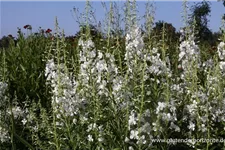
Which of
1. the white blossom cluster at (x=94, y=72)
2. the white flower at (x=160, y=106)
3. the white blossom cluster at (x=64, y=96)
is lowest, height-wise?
the white flower at (x=160, y=106)

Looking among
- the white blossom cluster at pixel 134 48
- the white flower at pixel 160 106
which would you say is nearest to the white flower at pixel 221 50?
the white blossom cluster at pixel 134 48

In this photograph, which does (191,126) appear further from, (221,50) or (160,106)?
(221,50)

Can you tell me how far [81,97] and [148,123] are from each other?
2.58 feet

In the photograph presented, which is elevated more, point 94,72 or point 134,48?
point 134,48

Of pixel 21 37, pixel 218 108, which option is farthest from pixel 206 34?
pixel 218 108

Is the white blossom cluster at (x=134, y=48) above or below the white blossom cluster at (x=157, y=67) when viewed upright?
above

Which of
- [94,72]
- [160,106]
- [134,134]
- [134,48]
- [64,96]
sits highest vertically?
[134,48]

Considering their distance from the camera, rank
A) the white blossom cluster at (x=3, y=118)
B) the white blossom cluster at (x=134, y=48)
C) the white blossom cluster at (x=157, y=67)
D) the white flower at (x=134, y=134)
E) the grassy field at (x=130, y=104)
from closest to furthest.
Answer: the white flower at (x=134, y=134)
the grassy field at (x=130, y=104)
the white blossom cluster at (x=134, y=48)
the white blossom cluster at (x=157, y=67)
the white blossom cluster at (x=3, y=118)

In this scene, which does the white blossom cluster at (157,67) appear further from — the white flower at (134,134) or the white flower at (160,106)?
the white flower at (134,134)

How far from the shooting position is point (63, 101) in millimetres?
3926

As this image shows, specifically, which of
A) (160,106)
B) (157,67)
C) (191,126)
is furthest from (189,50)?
(160,106)

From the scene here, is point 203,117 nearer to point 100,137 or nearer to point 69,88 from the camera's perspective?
point 100,137

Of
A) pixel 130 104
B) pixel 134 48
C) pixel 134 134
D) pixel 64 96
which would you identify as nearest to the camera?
pixel 134 134

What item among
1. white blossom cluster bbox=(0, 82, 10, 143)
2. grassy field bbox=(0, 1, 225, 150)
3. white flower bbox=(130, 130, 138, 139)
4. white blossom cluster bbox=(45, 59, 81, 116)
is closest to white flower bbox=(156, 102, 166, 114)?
grassy field bbox=(0, 1, 225, 150)
